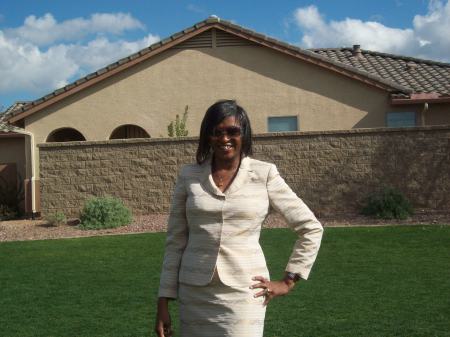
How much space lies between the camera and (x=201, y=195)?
3506 mm

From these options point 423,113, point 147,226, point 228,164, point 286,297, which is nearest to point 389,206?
point 423,113

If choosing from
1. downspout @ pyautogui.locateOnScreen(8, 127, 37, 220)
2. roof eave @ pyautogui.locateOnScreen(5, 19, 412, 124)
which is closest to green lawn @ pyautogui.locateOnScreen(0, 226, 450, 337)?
downspout @ pyautogui.locateOnScreen(8, 127, 37, 220)

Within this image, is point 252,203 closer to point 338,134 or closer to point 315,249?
point 315,249

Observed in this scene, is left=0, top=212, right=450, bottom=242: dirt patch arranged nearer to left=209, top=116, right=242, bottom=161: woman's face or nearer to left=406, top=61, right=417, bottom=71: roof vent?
left=406, top=61, right=417, bottom=71: roof vent

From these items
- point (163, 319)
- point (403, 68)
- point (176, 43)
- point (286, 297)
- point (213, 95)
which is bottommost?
point (286, 297)

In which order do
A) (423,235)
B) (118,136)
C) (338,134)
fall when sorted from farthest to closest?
(118,136) < (338,134) < (423,235)

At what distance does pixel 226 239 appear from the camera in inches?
135

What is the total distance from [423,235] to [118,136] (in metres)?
11.7

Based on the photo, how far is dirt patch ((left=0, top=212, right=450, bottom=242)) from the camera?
15773mm

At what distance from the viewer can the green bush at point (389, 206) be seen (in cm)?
1617

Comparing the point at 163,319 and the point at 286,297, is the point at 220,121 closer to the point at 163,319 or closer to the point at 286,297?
the point at 163,319

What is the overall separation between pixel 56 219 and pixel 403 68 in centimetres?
1274

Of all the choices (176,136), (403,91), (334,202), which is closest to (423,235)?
(334,202)

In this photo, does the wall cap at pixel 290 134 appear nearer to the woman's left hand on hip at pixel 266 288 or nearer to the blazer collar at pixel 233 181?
the blazer collar at pixel 233 181
